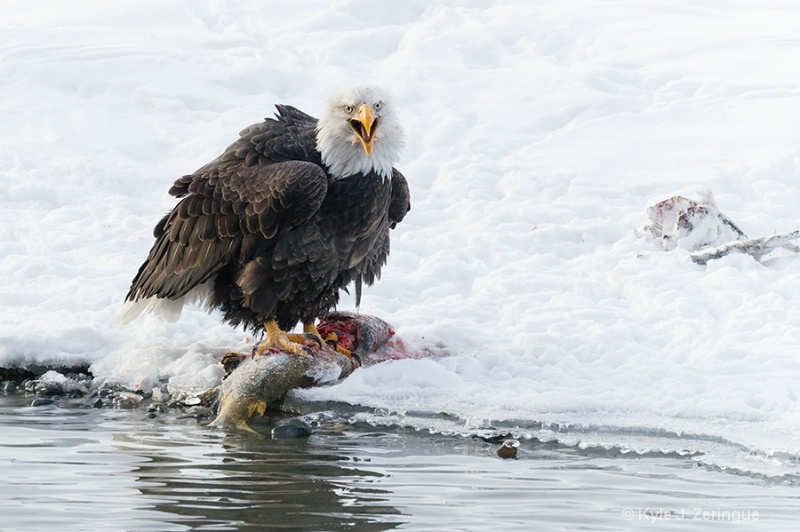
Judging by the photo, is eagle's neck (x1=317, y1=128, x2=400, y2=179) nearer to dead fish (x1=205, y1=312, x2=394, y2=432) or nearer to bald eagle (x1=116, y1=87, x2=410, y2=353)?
bald eagle (x1=116, y1=87, x2=410, y2=353)

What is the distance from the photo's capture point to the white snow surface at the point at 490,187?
669cm

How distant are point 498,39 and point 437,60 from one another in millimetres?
938

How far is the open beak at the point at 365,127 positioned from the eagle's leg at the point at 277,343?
46.9 inches

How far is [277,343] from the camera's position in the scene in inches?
280

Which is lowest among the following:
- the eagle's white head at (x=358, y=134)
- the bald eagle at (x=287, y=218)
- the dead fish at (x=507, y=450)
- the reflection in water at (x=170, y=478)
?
the reflection in water at (x=170, y=478)

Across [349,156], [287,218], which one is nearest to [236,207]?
[287,218]

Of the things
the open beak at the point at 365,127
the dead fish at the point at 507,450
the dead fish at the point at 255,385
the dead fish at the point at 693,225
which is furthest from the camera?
the dead fish at the point at 693,225

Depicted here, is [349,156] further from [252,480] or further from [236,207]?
[252,480]

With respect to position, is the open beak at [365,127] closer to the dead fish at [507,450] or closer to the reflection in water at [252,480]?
the reflection in water at [252,480]

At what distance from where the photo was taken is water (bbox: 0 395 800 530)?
14.4ft

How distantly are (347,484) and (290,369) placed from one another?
1.84 metres

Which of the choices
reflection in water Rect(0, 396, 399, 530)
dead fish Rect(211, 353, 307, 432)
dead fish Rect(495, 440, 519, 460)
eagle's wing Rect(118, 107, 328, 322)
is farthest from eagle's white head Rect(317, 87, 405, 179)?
dead fish Rect(495, 440, 519, 460)

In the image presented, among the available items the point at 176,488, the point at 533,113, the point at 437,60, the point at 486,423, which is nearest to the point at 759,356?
the point at 486,423

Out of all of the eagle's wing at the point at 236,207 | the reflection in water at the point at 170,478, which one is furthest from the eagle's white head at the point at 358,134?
the reflection in water at the point at 170,478
